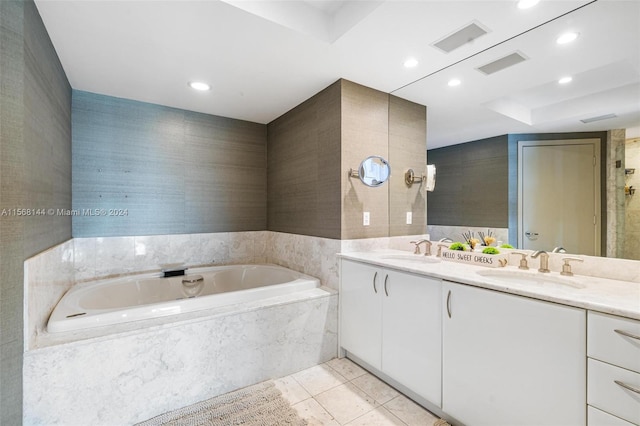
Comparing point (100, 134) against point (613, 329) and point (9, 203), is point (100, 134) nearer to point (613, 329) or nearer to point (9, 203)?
point (9, 203)

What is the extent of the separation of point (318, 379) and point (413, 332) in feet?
2.63

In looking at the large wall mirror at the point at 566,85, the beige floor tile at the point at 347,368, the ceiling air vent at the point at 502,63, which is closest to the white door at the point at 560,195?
the large wall mirror at the point at 566,85

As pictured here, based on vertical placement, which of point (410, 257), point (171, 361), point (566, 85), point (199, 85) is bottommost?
point (171, 361)

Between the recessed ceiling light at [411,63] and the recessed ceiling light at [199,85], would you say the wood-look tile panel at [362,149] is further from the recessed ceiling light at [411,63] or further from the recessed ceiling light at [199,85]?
the recessed ceiling light at [199,85]

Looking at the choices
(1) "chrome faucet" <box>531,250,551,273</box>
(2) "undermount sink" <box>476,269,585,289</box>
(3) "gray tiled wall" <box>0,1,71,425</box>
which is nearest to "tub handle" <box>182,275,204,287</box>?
(3) "gray tiled wall" <box>0,1,71,425</box>

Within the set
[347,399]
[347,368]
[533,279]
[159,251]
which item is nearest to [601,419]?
[533,279]

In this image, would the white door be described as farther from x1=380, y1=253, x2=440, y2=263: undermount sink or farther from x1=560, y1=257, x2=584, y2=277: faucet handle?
x1=380, y1=253, x2=440, y2=263: undermount sink

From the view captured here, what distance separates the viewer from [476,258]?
5.99 feet

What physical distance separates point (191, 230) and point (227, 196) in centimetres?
53

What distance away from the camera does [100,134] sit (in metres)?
2.53

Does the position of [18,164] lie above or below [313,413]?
above

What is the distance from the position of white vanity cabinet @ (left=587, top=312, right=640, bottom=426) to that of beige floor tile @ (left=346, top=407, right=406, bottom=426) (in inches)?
35.5

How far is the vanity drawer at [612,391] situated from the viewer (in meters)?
0.94

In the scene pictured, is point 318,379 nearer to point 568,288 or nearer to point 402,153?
point 568,288
